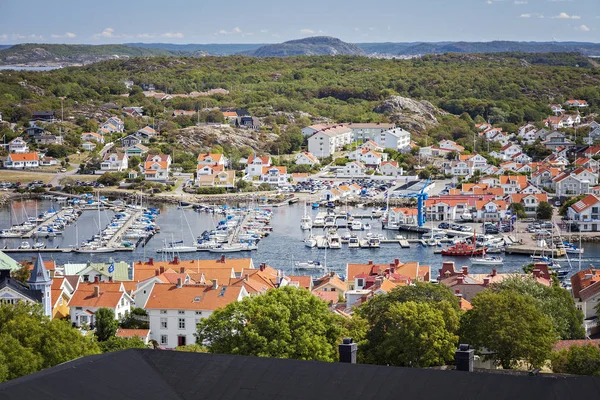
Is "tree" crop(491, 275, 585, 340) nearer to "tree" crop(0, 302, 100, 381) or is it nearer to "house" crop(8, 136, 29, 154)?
"tree" crop(0, 302, 100, 381)

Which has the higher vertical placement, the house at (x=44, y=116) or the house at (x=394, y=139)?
the house at (x=44, y=116)

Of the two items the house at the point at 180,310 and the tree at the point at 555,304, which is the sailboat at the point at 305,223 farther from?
the tree at the point at 555,304

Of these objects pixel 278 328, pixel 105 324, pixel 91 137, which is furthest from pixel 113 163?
pixel 278 328

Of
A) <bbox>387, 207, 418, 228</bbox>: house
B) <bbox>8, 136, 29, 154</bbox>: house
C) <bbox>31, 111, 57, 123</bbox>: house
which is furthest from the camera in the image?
<bbox>31, 111, 57, 123</bbox>: house

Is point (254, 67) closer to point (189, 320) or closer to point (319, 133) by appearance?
point (319, 133)

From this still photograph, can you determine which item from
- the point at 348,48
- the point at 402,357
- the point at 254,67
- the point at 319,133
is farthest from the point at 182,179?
the point at 348,48

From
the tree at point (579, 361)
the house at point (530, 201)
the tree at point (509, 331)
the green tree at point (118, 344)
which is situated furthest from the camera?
the house at point (530, 201)

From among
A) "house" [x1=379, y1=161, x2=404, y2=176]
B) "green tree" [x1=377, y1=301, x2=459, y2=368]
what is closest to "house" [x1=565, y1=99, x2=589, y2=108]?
"house" [x1=379, y1=161, x2=404, y2=176]

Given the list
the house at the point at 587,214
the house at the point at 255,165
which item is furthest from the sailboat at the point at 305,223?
the house at the point at 255,165
